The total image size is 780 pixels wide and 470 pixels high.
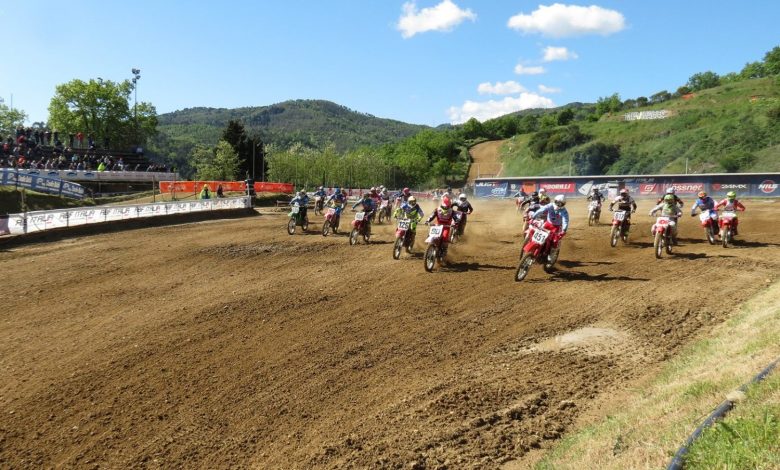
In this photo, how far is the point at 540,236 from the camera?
1303cm

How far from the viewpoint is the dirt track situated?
5.79m

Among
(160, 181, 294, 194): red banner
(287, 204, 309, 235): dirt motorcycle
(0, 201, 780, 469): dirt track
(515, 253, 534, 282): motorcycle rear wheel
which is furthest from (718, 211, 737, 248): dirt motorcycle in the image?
(160, 181, 294, 194): red banner

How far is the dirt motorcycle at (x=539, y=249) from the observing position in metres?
13.0

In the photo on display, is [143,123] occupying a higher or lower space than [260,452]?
higher

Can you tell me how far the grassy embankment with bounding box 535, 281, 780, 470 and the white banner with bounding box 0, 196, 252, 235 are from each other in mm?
21582

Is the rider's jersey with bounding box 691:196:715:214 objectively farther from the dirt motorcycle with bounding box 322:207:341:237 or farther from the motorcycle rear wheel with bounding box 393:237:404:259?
the dirt motorcycle with bounding box 322:207:341:237

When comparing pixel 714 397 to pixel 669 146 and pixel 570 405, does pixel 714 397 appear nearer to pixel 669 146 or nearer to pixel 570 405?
pixel 570 405

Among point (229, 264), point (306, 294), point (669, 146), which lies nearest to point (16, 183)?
point (229, 264)

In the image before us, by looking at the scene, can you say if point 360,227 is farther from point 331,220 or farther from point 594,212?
point 594,212

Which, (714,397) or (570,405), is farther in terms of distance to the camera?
(570,405)

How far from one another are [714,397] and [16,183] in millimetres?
35071

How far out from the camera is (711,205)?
60.6 ft

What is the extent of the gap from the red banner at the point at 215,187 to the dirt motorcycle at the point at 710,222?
102 feet

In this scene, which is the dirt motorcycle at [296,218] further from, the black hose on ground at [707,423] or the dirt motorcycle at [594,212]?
the black hose on ground at [707,423]
